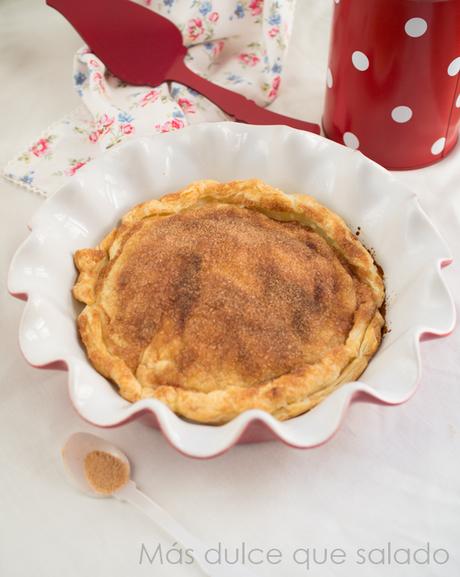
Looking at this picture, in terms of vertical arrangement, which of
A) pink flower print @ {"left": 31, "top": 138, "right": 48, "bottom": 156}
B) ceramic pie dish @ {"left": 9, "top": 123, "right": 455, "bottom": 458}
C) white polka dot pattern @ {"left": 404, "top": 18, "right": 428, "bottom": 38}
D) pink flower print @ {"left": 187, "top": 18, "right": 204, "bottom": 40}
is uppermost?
white polka dot pattern @ {"left": 404, "top": 18, "right": 428, "bottom": 38}

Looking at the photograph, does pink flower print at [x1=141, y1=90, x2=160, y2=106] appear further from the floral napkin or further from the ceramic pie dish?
the ceramic pie dish

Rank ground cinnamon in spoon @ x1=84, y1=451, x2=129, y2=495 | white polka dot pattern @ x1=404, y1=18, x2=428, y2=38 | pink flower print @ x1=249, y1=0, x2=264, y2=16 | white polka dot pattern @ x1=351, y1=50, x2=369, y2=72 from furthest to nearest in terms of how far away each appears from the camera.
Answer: pink flower print @ x1=249, y1=0, x2=264, y2=16
white polka dot pattern @ x1=351, y1=50, x2=369, y2=72
white polka dot pattern @ x1=404, y1=18, x2=428, y2=38
ground cinnamon in spoon @ x1=84, y1=451, x2=129, y2=495

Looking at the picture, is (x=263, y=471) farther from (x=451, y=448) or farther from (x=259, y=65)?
(x=259, y=65)

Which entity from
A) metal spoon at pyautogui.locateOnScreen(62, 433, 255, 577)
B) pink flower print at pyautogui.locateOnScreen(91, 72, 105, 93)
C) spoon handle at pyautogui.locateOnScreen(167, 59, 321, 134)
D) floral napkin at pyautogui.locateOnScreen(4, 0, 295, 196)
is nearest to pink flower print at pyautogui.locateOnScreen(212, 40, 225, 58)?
floral napkin at pyautogui.locateOnScreen(4, 0, 295, 196)

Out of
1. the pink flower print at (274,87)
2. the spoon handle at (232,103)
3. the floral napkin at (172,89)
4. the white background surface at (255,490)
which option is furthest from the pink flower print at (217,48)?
the white background surface at (255,490)

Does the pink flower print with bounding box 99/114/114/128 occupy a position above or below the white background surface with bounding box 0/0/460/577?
above

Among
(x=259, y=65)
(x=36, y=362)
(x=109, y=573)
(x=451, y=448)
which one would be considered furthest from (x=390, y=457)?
(x=259, y=65)

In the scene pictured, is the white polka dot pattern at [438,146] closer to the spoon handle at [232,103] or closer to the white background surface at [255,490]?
the spoon handle at [232,103]

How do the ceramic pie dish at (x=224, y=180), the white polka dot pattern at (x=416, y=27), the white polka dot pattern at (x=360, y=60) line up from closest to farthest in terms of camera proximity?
the ceramic pie dish at (x=224, y=180)
the white polka dot pattern at (x=416, y=27)
the white polka dot pattern at (x=360, y=60)
